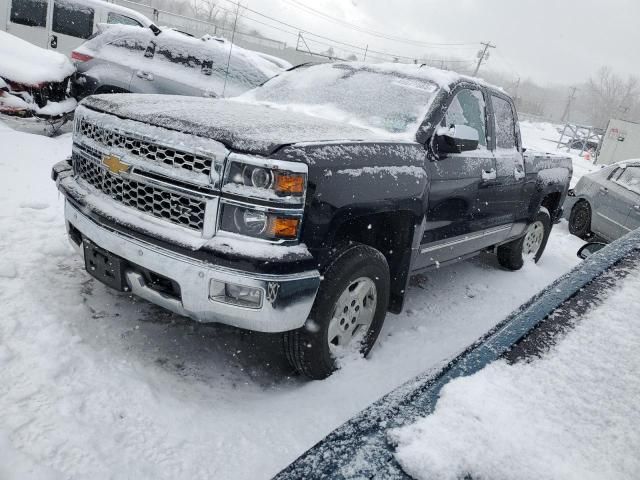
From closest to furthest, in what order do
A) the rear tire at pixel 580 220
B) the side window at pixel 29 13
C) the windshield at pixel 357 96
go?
the windshield at pixel 357 96 < the rear tire at pixel 580 220 < the side window at pixel 29 13

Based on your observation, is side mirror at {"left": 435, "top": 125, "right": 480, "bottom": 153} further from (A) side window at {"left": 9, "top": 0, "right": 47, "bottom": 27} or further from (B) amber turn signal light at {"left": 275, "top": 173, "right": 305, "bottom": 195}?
(A) side window at {"left": 9, "top": 0, "right": 47, "bottom": 27}

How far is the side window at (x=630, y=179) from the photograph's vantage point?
7.70m

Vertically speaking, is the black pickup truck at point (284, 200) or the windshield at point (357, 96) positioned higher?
the windshield at point (357, 96)

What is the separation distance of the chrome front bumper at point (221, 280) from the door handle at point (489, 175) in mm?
2112

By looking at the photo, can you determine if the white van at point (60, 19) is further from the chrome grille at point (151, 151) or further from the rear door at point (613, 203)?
the rear door at point (613, 203)

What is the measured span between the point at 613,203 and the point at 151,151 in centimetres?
786

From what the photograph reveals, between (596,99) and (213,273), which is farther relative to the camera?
(596,99)

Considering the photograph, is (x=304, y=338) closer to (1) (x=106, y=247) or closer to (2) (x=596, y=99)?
(1) (x=106, y=247)

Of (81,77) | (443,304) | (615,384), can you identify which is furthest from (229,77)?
(615,384)

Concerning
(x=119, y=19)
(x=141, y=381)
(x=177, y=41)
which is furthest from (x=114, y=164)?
(x=119, y=19)

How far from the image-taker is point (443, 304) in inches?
177

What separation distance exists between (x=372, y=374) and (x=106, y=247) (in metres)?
1.76

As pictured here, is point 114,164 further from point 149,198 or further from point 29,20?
point 29,20

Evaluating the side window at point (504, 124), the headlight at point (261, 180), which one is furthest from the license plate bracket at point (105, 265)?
the side window at point (504, 124)
